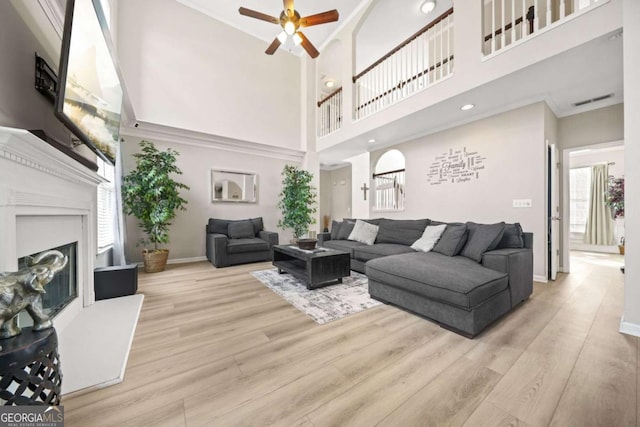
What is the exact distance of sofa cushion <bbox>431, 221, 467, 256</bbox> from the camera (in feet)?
8.82

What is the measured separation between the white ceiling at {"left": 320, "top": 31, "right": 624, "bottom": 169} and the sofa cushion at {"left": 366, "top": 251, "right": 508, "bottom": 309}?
7.25 feet

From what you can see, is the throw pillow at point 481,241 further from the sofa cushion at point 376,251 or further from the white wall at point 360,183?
the white wall at point 360,183

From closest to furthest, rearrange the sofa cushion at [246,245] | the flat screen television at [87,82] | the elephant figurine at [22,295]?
the elephant figurine at [22,295]
the flat screen television at [87,82]
the sofa cushion at [246,245]

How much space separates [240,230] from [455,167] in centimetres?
407

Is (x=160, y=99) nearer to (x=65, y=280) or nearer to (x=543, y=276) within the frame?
(x=65, y=280)

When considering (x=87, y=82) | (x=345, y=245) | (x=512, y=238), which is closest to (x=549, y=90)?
(x=512, y=238)

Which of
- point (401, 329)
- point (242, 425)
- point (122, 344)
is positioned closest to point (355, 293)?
point (401, 329)

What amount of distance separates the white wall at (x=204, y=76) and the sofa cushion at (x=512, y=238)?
15.1 ft

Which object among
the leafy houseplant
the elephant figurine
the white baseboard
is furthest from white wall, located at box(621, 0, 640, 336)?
the leafy houseplant

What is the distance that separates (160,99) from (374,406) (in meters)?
5.37

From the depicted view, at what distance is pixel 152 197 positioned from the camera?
376cm

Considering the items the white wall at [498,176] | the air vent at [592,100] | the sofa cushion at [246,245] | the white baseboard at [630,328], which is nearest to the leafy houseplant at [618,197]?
the air vent at [592,100]

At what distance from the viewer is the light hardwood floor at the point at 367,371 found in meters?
1.11

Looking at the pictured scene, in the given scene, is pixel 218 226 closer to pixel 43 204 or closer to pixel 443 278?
pixel 43 204
